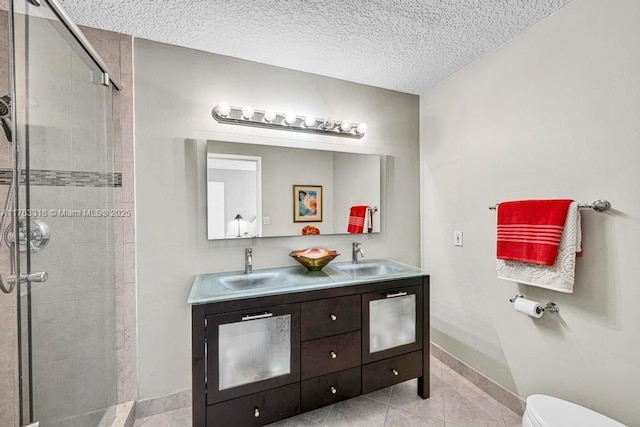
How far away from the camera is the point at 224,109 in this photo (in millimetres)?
1846

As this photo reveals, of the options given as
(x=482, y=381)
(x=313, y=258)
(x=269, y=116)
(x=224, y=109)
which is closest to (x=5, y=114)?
(x=224, y=109)

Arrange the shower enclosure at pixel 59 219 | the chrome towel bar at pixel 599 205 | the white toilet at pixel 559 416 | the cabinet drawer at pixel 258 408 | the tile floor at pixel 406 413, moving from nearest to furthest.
→ the shower enclosure at pixel 59 219 → the white toilet at pixel 559 416 → the chrome towel bar at pixel 599 205 → the cabinet drawer at pixel 258 408 → the tile floor at pixel 406 413

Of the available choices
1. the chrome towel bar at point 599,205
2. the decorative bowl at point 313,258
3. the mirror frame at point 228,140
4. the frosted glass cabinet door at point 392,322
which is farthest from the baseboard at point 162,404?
the chrome towel bar at point 599,205

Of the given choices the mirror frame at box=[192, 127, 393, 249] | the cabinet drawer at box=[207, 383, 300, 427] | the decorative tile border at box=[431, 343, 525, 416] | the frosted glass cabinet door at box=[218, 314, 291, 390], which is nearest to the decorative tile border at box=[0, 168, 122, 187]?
the mirror frame at box=[192, 127, 393, 249]

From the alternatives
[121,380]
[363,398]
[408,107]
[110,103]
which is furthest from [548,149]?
[121,380]

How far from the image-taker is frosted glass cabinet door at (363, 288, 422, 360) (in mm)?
1763

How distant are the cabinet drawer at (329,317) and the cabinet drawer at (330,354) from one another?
39 millimetres

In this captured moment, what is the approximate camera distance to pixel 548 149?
1585 millimetres

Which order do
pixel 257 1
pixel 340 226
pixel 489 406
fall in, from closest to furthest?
pixel 257 1
pixel 489 406
pixel 340 226

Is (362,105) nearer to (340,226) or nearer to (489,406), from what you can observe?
(340,226)

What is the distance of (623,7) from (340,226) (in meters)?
1.87

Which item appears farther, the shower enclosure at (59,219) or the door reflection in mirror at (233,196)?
Result: the door reflection in mirror at (233,196)

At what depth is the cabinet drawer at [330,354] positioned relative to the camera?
1589 millimetres

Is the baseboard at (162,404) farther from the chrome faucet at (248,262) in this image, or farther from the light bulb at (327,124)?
the light bulb at (327,124)
